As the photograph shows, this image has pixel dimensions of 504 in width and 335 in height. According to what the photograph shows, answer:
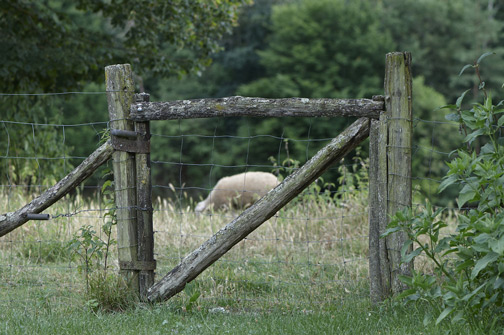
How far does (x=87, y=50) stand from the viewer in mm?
Result: 13203

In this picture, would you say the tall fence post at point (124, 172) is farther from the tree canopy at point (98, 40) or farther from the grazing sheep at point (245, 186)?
the tree canopy at point (98, 40)

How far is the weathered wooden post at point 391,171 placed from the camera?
14.1 feet

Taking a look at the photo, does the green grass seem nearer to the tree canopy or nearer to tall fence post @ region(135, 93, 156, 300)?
tall fence post @ region(135, 93, 156, 300)

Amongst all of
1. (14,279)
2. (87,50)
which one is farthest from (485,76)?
(14,279)

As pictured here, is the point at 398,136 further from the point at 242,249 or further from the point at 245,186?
the point at 245,186

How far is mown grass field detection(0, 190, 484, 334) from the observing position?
4.04m

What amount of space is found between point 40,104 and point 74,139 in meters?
13.5

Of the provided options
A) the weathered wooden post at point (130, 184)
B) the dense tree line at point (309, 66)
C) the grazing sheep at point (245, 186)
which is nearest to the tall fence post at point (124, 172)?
the weathered wooden post at point (130, 184)

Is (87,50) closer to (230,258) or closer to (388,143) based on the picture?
(230,258)

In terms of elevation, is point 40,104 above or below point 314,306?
above

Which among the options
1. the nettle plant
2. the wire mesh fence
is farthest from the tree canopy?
the nettle plant

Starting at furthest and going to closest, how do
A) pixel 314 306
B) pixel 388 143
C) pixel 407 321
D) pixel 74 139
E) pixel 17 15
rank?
pixel 74 139 → pixel 17 15 → pixel 314 306 → pixel 388 143 → pixel 407 321

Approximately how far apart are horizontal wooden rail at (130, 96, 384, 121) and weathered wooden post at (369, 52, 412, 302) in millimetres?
127

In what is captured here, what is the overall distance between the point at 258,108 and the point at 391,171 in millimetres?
1054
